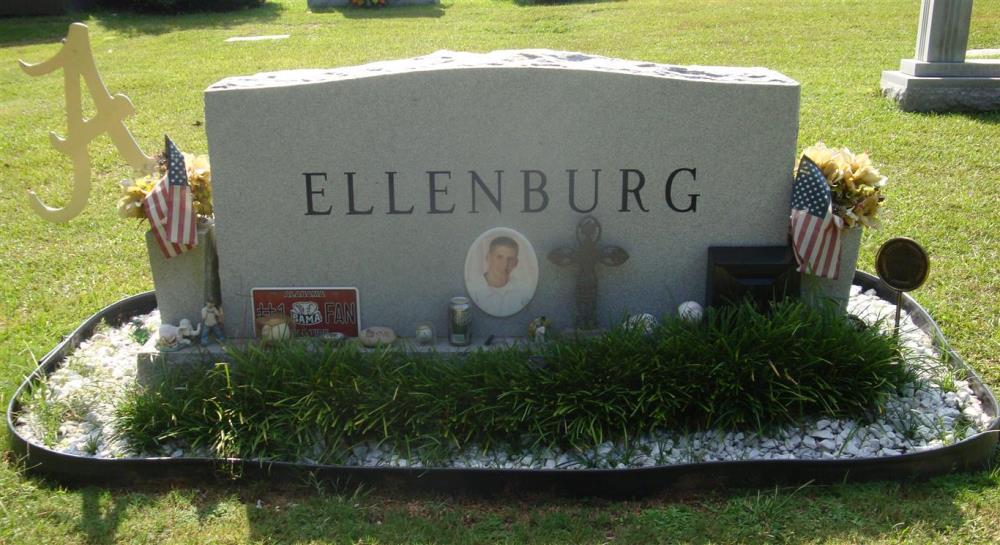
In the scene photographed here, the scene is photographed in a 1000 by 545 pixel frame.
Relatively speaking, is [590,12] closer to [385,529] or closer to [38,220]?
[38,220]

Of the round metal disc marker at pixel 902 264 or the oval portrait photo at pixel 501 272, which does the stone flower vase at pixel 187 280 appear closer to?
the oval portrait photo at pixel 501 272

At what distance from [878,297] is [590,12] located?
11.9 m

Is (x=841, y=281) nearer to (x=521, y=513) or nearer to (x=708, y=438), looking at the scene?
(x=708, y=438)

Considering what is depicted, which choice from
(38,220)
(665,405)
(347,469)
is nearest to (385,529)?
(347,469)

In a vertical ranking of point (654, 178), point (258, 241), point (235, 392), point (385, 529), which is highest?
point (654, 178)

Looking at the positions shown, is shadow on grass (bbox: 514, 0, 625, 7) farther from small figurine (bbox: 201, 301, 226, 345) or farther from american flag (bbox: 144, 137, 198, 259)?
small figurine (bbox: 201, 301, 226, 345)

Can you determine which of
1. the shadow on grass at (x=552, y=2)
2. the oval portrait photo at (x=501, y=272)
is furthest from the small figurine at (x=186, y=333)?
the shadow on grass at (x=552, y=2)

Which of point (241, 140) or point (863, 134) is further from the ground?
point (241, 140)

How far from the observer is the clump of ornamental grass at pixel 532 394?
4.40 meters

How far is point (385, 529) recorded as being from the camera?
3.96 m

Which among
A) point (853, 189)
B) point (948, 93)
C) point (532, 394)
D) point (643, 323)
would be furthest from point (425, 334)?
point (948, 93)

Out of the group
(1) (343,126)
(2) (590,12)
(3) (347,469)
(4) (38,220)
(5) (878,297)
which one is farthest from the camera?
(2) (590,12)

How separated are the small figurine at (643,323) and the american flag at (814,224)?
31.8 inches

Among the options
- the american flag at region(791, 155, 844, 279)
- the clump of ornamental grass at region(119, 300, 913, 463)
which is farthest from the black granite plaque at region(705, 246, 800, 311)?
the clump of ornamental grass at region(119, 300, 913, 463)
